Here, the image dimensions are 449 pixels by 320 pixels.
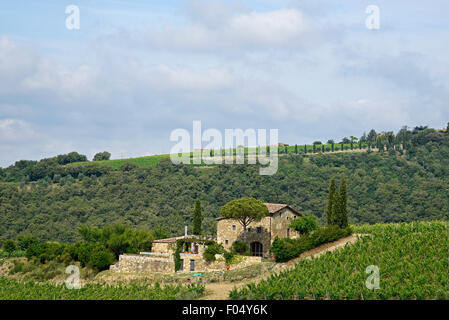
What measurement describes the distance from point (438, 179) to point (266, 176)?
76.8 feet

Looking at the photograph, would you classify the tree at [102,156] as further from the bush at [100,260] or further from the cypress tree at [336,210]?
the cypress tree at [336,210]

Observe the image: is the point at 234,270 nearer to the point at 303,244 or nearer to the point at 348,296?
the point at 303,244

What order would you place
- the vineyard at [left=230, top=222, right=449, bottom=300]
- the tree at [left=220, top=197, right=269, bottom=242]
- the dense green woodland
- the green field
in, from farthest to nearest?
the green field, the dense green woodland, the tree at [left=220, top=197, right=269, bottom=242], the vineyard at [left=230, top=222, right=449, bottom=300]

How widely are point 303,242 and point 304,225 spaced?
11.8ft

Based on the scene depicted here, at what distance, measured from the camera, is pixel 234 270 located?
116 ft

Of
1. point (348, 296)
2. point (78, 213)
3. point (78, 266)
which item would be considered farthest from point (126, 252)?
point (78, 213)

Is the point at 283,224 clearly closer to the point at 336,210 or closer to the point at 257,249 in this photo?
the point at 257,249

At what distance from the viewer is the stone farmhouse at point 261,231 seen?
129 feet

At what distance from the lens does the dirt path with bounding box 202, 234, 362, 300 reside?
30.8 m

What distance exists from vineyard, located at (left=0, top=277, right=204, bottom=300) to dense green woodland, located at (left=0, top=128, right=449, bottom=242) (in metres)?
23.9

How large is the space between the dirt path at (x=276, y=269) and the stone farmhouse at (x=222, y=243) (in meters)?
2.13

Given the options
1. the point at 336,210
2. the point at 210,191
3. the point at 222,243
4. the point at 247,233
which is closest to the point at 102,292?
the point at 222,243

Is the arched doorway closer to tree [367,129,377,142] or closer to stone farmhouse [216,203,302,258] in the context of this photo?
stone farmhouse [216,203,302,258]

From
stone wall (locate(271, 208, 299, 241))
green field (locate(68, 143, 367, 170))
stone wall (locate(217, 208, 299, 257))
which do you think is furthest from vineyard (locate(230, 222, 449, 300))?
green field (locate(68, 143, 367, 170))
